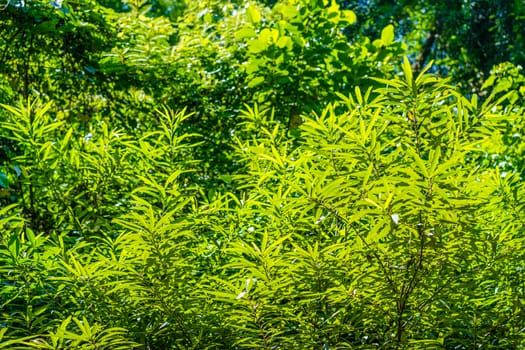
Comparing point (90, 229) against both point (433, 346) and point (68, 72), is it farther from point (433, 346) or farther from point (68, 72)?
point (68, 72)

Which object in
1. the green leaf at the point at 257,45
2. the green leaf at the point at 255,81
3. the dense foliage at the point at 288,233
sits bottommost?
the dense foliage at the point at 288,233

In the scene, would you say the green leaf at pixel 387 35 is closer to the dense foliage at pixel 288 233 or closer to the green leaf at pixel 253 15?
the dense foliage at pixel 288 233

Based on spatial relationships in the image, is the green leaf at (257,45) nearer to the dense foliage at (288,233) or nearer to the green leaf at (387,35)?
the dense foliage at (288,233)

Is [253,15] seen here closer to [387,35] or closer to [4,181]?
[387,35]

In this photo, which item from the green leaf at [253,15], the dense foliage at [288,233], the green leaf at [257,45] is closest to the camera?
the dense foliage at [288,233]

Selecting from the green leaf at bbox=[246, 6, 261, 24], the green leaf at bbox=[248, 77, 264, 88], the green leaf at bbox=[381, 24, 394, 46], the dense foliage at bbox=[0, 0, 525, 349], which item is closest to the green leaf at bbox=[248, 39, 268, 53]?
the dense foliage at bbox=[0, 0, 525, 349]

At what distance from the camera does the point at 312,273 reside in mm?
1603

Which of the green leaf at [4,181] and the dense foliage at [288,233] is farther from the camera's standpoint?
the green leaf at [4,181]

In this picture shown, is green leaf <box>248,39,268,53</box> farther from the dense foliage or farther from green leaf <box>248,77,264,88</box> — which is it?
green leaf <box>248,77,264,88</box>

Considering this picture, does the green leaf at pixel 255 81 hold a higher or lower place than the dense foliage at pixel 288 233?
higher

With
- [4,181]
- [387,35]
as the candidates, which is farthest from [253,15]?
[4,181]

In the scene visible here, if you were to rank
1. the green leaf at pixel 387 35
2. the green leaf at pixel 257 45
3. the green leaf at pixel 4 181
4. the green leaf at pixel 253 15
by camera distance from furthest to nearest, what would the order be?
1. the green leaf at pixel 253 15
2. the green leaf at pixel 387 35
3. the green leaf at pixel 257 45
4. the green leaf at pixel 4 181

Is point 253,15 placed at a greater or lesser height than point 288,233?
greater

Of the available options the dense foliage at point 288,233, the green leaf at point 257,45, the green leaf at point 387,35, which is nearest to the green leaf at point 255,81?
the dense foliage at point 288,233
